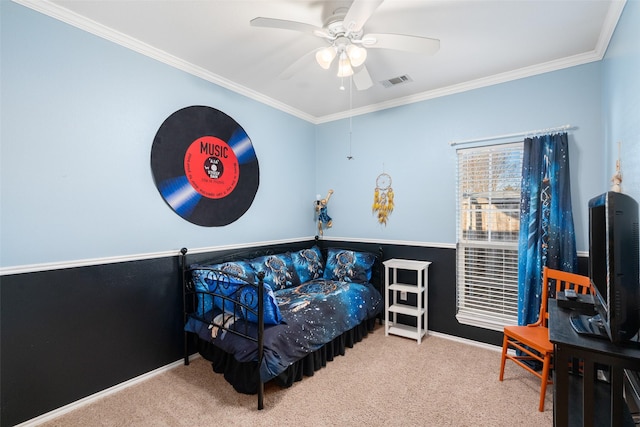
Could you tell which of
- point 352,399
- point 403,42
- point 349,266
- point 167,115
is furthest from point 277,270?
point 403,42

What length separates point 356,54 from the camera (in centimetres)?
196

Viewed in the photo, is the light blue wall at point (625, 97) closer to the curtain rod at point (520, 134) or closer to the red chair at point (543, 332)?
the curtain rod at point (520, 134)

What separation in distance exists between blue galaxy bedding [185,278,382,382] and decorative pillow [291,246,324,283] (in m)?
0.18

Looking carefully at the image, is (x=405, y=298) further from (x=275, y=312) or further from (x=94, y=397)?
(x=94, y=397)

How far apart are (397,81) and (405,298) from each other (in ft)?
7.87

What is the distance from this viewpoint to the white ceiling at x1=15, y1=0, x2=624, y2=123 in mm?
1921

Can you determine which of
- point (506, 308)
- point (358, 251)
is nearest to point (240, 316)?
point (358, 251)

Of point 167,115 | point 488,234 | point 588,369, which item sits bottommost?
point 588,369

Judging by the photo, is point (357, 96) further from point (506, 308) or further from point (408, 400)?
point (408, 400)

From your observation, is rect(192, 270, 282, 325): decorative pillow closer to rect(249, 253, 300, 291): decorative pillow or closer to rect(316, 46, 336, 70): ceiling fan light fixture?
rect(249, 253, 300, 291): decorative pillow

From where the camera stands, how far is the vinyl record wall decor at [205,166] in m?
2.54

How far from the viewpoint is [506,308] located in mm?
2883

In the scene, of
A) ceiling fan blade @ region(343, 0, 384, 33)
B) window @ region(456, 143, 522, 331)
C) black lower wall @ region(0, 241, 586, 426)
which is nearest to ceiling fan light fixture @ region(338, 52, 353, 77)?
ceiling fan blade @ region(343, 0, 384, 33)

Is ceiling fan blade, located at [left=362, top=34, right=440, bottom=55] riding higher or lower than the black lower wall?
higher
